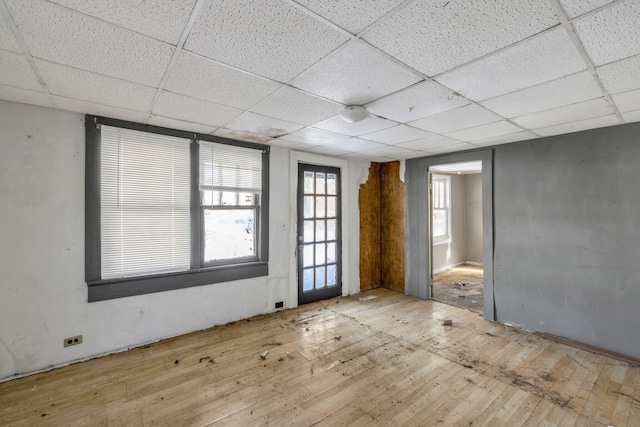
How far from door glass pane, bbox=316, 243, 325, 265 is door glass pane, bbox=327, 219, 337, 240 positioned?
0.71 ft

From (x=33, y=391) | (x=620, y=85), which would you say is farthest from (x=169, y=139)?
(x=620, y=85)

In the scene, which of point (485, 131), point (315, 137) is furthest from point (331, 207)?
point (485, 131)

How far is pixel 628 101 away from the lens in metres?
2.34

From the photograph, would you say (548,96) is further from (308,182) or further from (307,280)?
(307,280)

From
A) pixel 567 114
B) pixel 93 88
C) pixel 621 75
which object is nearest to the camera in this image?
pixel 621 75

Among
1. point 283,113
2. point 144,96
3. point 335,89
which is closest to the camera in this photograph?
point 335,89

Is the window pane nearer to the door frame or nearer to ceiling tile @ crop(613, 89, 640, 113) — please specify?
the door frame

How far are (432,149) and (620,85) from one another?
226 centimetres

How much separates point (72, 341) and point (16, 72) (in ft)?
7.95

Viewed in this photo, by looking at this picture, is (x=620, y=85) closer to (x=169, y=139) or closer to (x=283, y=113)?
(x=283, y=113)

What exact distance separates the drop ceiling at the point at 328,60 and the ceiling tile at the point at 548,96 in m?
0.02

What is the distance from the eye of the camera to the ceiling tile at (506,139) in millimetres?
3387

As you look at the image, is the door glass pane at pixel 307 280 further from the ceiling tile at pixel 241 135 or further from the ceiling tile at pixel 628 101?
the ceiling tile at pixel 628 101

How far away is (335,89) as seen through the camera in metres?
2.17
